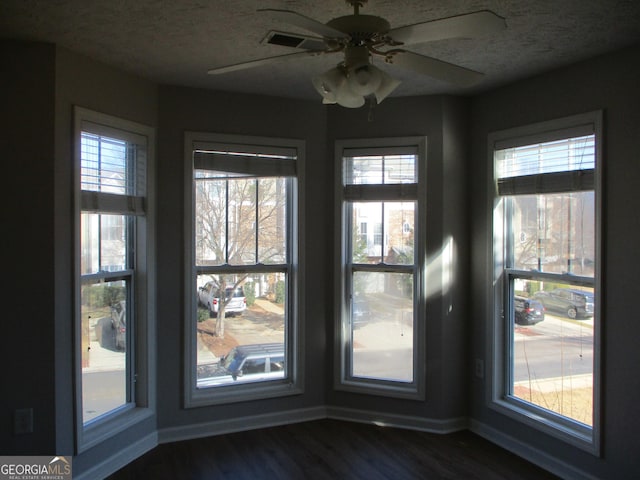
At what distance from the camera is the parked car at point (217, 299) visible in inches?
147

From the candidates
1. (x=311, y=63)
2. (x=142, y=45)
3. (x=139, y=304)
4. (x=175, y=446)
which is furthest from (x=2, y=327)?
(x=311, y=63)

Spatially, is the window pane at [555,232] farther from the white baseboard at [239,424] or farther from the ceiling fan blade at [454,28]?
the white baseboard at [239,424]

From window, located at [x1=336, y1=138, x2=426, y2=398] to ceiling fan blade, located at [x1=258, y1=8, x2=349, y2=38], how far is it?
217 cm

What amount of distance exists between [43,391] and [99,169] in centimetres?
135

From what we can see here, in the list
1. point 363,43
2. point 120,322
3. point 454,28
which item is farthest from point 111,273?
point 454,28

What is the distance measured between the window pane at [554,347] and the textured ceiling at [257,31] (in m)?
1.45

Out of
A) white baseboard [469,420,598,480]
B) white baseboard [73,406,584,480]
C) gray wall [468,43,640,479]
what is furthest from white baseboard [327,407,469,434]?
gray wall [468,43,640,479]

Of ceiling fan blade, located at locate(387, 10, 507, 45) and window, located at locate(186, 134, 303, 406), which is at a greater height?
ceiling fan blade, located at locate(387, 10, 507, 45)

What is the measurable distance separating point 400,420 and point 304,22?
318 cm

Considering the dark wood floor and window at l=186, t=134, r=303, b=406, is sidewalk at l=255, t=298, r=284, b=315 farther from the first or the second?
the dark wood floor

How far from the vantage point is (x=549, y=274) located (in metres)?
3.24

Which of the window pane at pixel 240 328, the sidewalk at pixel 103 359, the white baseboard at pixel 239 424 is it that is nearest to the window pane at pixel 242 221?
the window pane at pixel 240 328

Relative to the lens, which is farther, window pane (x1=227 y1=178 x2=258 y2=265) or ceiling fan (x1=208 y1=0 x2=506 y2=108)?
window pane (x1=227 y1=178 x2=258 y2=265)

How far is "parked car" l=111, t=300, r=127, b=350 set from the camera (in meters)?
3.26
